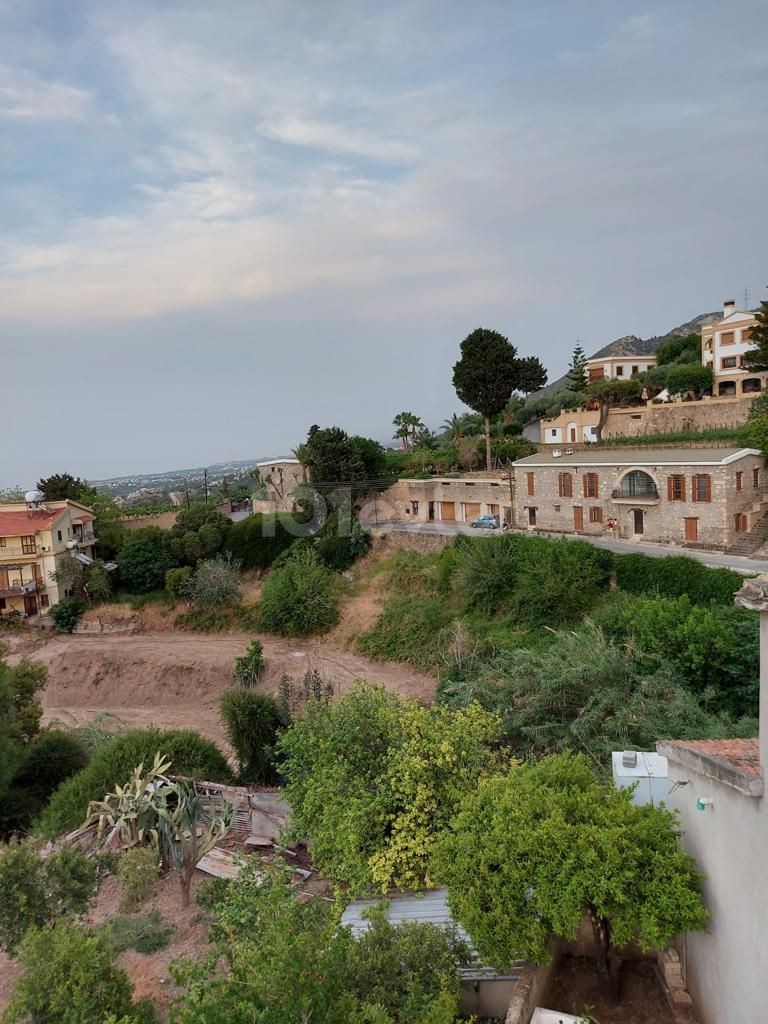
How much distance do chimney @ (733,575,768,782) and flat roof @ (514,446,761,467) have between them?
21424mm

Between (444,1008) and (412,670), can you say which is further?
(412,670)

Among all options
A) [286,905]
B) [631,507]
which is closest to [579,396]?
[631,507]

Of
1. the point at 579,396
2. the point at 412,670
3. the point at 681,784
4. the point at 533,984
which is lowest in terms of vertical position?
the point at 412,670

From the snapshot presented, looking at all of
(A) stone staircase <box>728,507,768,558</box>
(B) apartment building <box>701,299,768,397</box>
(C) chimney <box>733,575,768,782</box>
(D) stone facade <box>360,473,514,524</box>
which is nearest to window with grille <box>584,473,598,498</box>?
(D) stone facade <box>360,473,514,524</box>

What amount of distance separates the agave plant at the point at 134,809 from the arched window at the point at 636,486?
22945 mm

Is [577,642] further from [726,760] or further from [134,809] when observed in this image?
[134,809]

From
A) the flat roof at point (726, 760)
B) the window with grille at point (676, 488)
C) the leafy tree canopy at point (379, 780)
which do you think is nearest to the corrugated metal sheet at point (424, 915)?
the leafy tree canopy at point (379, 780)

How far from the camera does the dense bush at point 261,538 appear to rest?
3806cm

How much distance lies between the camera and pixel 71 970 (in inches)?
299

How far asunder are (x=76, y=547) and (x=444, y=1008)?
37690 millimetres

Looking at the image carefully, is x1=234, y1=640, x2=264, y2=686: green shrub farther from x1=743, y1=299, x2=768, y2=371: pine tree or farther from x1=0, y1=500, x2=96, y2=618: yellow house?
x1=743, y1=299, x2=768, y2=371: pine tree

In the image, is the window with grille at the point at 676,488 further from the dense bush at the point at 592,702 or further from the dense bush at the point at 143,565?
the dense bush at the point at 143,565

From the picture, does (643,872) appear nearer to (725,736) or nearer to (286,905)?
(286,905)

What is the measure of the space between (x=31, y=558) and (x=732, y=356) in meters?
48.7
